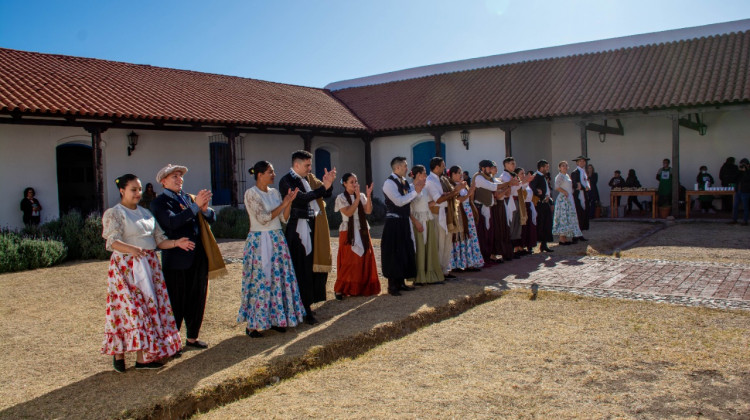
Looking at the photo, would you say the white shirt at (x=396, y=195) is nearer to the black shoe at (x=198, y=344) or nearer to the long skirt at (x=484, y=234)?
the long skirt at (x=484, y=234)

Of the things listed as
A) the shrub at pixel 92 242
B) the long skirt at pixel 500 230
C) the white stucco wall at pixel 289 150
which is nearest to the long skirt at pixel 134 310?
the long skirt at pixel 500 230

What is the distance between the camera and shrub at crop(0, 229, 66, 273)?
9602 millimetres

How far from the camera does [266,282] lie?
5.11m

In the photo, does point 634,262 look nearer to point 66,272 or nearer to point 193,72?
point 66,272

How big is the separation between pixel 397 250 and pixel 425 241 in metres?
0.58

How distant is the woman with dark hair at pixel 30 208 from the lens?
11977 millimetres

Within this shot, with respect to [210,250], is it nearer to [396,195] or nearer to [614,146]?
[396,195]

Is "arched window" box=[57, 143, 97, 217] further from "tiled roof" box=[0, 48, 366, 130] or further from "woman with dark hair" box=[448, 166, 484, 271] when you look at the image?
"woman with dark hair" box=[448, 166, 484, 271]

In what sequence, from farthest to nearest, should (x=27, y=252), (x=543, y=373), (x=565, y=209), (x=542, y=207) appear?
(x=565, y=209) < (x=542, y=207) < (x=27, y=252) < (x=543, y=373)

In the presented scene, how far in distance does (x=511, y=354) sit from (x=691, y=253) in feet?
20.0

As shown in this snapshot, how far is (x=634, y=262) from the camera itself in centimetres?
855

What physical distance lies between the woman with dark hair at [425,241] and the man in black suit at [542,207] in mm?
3298

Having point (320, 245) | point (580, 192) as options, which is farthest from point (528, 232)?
point (320, 245)

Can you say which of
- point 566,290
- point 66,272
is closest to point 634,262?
point 566,290
